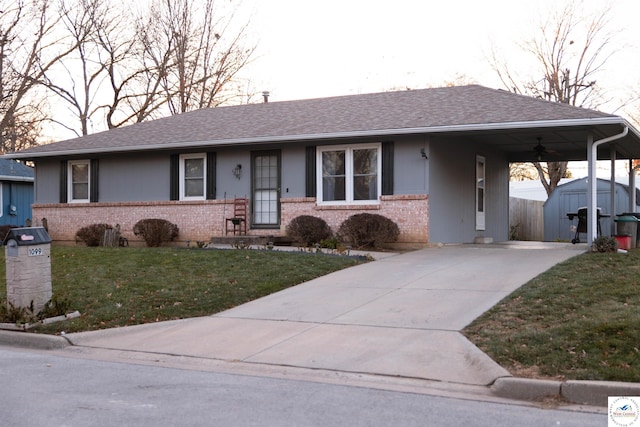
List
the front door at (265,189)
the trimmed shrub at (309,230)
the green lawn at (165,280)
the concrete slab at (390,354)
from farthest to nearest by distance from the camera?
the front door at (265,189), the trimmed shrub at (309,230), the green lawn at (165,280), the concrete slab at (390,354)

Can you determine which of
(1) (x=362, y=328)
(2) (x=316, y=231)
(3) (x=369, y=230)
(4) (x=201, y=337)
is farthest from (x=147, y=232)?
(1) (x=362, y=328)

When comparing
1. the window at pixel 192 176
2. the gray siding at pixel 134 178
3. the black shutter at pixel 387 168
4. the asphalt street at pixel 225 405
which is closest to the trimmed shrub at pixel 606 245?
the black shutter at pixel 387 168

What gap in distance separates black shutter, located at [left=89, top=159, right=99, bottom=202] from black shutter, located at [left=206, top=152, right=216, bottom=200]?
4.16 meters

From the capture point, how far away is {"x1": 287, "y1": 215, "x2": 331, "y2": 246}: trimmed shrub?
17375 mm

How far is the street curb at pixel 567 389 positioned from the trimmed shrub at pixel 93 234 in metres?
15.8

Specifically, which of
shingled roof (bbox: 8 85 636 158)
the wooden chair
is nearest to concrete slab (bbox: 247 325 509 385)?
shingled roof (bbox: 8 85 636 158)

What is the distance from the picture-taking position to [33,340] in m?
9.27

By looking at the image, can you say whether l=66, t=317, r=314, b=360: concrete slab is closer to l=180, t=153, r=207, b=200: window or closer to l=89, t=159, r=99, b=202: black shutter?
l=180, t=153, r=207, b=200: window

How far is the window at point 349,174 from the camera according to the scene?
57.9 ft

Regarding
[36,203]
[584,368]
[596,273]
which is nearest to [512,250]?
[596,273]

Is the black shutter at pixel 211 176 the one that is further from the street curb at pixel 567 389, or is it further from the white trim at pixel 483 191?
the street curb at pixel 567 389

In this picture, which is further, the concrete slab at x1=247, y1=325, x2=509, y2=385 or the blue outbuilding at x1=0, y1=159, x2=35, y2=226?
the blue outbuilding at x1=0, y1=159, x2=35, y2=226

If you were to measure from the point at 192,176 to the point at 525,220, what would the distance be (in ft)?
48.1

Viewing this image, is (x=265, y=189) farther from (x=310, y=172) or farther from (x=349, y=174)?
(x=349, y=174)
